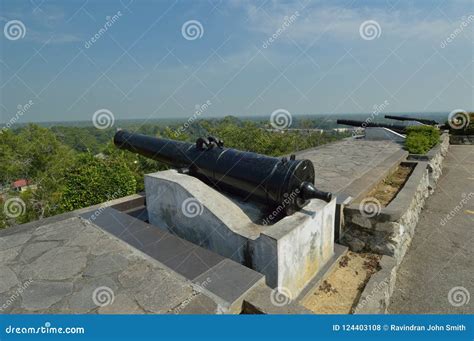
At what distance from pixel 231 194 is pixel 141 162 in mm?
18213

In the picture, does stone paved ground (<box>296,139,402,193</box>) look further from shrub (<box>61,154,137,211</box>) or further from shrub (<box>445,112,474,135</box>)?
shrub (<box>445,112,474,135</box>)

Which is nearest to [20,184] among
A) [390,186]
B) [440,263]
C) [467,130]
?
[390,186]

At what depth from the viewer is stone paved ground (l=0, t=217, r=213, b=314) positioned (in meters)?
2.30

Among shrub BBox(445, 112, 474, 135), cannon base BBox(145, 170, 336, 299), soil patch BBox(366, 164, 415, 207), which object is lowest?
cannon base BBox(145, 170, 336, 299)

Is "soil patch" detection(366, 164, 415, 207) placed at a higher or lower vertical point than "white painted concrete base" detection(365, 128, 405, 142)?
lower

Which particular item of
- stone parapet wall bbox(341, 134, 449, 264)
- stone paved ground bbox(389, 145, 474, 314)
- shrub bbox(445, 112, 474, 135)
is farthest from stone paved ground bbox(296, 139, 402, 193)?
shrub bbox(445, 112, 474, 135)

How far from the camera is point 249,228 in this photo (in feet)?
10.8

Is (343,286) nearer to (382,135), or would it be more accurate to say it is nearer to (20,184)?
→ (382,135)

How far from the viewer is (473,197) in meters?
6.77

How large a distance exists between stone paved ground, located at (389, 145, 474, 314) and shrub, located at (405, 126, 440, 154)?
7.75ft

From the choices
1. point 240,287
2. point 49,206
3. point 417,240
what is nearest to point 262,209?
point 240,287

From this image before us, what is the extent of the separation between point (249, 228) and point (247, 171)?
740 mm

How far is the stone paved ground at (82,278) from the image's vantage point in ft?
7.54

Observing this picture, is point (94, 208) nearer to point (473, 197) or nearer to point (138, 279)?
point (138, 279)
